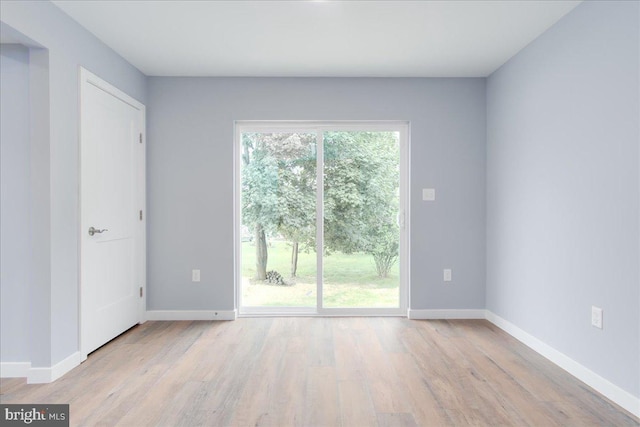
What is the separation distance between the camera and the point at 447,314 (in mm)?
3982

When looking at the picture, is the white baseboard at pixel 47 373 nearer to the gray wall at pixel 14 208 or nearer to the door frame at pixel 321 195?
the gray wall at pixel 14 208

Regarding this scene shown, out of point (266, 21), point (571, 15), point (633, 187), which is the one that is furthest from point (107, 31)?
point (633, 187)

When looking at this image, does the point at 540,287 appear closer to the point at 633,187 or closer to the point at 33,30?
the point at 633,187

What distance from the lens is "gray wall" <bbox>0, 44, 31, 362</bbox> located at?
2.58 m

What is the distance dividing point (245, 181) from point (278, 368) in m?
2.03

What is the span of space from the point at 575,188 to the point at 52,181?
3.39 meters

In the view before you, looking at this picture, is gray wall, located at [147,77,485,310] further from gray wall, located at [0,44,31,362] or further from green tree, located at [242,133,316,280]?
gray wall, located at [0,44,31,362]

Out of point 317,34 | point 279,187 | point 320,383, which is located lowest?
point 320,383

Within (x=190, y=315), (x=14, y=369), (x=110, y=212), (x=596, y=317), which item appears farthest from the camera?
(x=190, y=315)

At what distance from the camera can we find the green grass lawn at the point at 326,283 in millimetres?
4082

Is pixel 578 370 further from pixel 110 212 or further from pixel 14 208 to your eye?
pixel 14 208

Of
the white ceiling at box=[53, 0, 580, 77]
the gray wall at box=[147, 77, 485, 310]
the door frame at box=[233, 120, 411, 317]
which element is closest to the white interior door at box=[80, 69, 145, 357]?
the gray wall at box=[147, 77, 485, 310]

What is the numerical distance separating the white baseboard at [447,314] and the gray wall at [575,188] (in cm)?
29

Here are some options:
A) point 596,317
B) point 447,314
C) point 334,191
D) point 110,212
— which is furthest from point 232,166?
point 596,317
